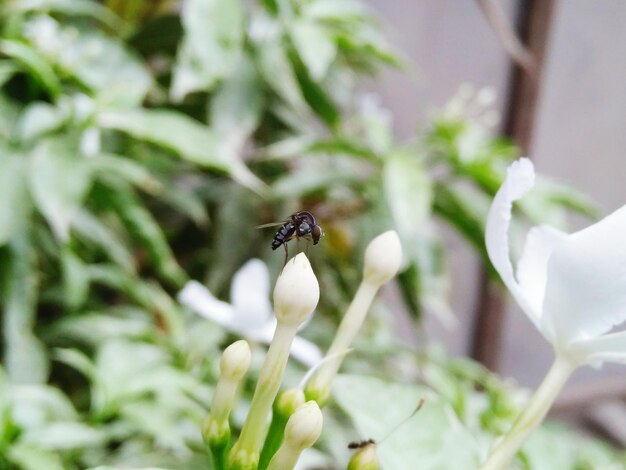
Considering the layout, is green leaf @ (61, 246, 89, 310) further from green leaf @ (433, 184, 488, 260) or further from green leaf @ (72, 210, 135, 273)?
green leaf @ (433, 184, 488, 260)

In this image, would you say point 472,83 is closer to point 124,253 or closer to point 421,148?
point 421,148

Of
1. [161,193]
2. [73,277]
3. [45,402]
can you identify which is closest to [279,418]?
[45,402]

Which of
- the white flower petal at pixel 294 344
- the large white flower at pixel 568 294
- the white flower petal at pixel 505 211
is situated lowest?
the large white flower at pixel 568 294

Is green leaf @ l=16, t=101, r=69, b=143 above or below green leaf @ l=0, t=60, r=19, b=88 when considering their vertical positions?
below

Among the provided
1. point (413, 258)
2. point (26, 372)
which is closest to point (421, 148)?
point (413, 258)

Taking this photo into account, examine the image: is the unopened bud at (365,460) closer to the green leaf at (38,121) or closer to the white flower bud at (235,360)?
the white flower bud at (235,360)

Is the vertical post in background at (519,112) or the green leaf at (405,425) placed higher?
the vertical post in background at (519,112)

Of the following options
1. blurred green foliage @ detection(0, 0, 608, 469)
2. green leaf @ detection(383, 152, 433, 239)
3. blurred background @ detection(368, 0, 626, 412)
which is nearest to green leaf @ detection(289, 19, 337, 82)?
blurred green foliage @ detection(0, 0, 608, 469)

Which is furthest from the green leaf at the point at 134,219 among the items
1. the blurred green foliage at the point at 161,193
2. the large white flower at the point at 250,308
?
the large white flower at the point at 250,308
